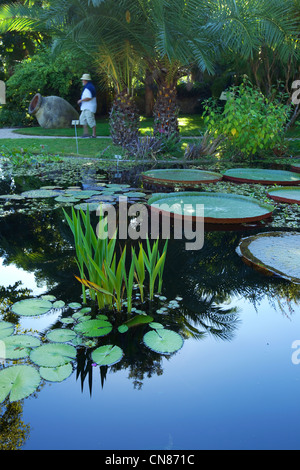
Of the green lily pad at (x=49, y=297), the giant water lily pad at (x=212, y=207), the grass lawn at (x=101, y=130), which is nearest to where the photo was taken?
the green lily pad at (x=49, y=297)

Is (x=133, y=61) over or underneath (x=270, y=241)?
over

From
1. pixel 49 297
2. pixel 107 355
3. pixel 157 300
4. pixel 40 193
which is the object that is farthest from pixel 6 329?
pixel 40 193

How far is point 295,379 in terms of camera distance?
1899 mm

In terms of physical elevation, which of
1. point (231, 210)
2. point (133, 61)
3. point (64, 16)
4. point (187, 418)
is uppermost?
point (64, 16)

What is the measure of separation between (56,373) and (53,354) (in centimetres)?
13

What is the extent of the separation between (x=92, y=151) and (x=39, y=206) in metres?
4.41

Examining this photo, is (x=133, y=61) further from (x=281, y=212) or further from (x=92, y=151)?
(x=281, y=212)

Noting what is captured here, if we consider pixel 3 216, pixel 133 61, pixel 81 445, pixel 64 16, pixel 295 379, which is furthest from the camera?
pixel 133 61

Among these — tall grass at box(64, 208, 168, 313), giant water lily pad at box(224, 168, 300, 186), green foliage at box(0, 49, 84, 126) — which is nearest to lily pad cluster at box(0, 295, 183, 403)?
tall grass at box(64, 208, 168, 313)

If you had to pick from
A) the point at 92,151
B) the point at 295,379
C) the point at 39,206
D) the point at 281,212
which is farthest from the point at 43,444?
the point at 92,151

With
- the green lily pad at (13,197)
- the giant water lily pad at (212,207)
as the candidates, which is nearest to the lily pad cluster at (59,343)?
the giant water lily pad at (212,207)

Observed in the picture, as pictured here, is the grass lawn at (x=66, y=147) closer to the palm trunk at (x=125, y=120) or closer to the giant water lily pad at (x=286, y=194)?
the palm trunk at (x=125, y=120)

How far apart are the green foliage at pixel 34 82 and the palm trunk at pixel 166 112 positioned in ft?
18.7

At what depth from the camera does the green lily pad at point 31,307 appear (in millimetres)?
2396
